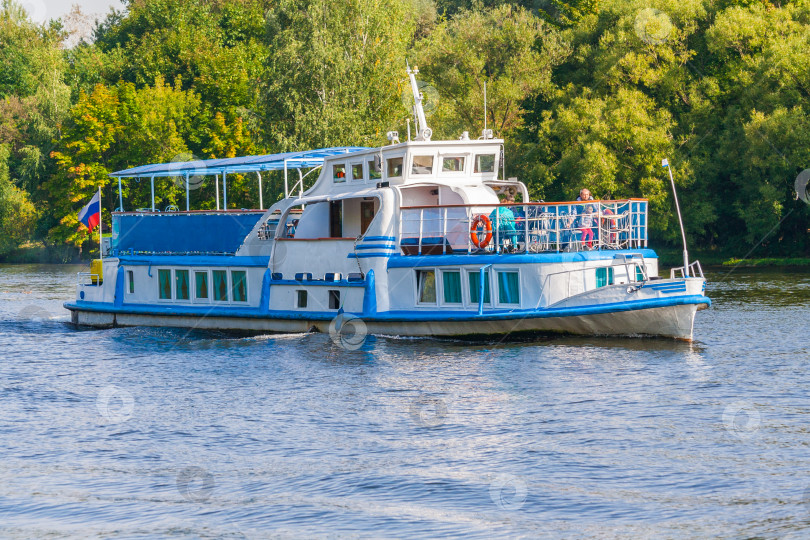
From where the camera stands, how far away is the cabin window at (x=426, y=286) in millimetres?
30406

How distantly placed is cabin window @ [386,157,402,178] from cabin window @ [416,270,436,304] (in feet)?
12.1

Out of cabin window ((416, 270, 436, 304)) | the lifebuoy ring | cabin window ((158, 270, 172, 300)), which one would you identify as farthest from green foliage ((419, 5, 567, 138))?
the lifebuoy ring

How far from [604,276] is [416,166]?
7.00 meters

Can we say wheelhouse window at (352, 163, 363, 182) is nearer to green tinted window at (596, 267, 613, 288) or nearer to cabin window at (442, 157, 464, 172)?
cabin window at (442, 157, 464, 172)

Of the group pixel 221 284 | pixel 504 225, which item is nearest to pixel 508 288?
pixel 504 225

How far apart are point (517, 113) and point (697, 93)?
13.3m

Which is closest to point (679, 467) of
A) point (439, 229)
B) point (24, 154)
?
point (439, 229)

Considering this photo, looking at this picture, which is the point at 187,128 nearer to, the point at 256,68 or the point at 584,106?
the point at 256,68

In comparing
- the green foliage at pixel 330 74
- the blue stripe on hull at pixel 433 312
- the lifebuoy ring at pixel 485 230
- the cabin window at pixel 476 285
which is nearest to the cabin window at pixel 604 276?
the blue stripe on hull at pixel 433 312

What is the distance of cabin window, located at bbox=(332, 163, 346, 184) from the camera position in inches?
1329

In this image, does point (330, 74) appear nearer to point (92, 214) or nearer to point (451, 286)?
point (92, 214)

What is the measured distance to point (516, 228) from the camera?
31.4 meters

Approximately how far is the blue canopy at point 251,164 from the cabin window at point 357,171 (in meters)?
0.90

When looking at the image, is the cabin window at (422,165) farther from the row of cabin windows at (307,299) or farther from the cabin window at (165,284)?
the cabin window at (165,284)
